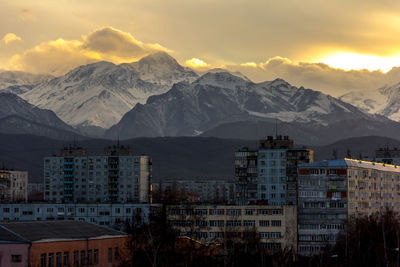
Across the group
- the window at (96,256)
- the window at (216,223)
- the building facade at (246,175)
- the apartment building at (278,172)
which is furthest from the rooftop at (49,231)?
the building facade at (246,175)

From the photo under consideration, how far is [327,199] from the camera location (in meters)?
129

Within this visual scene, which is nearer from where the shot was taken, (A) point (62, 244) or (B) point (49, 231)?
(A) point (62, 244)

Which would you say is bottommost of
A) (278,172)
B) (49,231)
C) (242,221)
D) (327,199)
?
(49,231)

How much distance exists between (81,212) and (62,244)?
63104 mm

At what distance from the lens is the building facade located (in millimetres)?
171250

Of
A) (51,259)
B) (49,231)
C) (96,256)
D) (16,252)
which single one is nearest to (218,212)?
(96,256)

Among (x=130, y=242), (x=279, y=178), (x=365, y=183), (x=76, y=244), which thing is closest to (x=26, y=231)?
(x=76, y=244)

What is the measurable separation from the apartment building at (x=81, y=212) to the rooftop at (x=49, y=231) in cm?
4886

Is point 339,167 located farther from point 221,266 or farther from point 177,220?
point 221,266

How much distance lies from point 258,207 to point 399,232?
1802cm

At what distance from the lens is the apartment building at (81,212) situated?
452ft

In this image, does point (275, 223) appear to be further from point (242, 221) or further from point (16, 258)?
point (16, 258)

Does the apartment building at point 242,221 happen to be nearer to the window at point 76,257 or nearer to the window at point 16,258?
the window at point 76,257

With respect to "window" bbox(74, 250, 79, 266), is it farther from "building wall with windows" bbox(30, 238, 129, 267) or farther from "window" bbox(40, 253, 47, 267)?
"window" bbox(40, 253, 47, 267)
